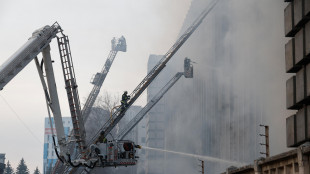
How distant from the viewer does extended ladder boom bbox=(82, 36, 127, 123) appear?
67.4 m

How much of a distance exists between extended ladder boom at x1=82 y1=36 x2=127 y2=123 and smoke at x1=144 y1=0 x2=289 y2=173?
12.4 m

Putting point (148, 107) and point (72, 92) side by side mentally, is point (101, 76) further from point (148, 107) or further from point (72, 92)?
point (72, 92)

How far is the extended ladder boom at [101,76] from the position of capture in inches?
2654

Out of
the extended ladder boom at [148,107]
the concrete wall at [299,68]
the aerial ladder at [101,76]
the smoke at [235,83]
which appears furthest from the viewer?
the aerial ladder at [101,76]

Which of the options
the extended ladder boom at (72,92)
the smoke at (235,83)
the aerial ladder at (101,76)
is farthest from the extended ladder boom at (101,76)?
the extended ladder boom at (72,92)

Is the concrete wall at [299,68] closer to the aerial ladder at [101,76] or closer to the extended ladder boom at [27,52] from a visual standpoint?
the extended ladder boom at [27,52]

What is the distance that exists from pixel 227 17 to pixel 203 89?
12.3 metres

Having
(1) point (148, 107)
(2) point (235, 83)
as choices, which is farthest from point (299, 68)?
(1) point (148, 107)

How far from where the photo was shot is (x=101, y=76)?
76375 millimetres

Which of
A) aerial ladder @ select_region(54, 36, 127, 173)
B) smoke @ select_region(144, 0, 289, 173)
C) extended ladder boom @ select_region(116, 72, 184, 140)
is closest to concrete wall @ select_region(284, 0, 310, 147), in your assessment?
smoke @ select_region(144, 0, 289, 173)

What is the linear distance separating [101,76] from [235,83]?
32603mm

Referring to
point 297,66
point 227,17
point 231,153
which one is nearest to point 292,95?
point 297,66

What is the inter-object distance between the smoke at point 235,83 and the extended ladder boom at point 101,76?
12.4 m

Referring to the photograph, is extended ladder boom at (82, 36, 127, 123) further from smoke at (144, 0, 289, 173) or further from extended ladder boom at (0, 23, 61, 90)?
extended ladder boom at (0, 23, 61, 90)
